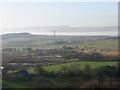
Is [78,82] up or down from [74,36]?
down

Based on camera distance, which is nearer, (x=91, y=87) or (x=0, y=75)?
(x=91, y=87)

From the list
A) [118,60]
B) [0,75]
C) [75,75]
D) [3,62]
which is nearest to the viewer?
[75,75]

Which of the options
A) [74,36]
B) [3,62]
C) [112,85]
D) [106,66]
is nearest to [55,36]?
[74,36]

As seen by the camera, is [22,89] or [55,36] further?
[55,36]

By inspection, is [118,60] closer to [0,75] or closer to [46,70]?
[46,70]

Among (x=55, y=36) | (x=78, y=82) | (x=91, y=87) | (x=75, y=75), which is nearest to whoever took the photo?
(x=91, y=87)

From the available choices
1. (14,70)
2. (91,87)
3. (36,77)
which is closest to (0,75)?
(14,70)

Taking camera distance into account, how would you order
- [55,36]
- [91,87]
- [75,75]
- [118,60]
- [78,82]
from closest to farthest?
[91,87] → [78,82] → [75,75] → [118,60] → [55,36]

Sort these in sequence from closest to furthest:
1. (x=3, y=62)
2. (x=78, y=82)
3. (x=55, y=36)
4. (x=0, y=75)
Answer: (x=78, y=82) → (x=0, y=75) → (x=3, y=62) → (x=55, y=36)

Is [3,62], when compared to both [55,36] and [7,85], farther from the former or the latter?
[55,36]
